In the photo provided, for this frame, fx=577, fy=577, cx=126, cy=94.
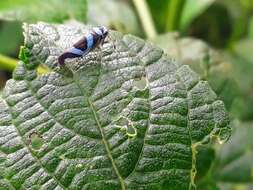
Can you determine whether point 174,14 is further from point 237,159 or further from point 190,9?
point 237,159

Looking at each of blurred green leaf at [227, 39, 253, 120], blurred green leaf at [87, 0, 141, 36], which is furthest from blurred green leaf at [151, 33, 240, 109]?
blurred green leaf at [227, 39, 253, 120]

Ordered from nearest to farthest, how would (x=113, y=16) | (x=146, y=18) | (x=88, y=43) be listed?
(x=88, y=43) < (x=146, y=18) < (x=113, y=16)

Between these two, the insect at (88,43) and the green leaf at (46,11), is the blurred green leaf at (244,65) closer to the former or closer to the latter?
the green leaf at (46,11)

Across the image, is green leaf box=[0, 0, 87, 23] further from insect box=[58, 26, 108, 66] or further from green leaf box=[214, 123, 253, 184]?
green leaf box=[214, 123, 253, 184]

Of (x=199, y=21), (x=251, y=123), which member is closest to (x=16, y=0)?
(x=251, y=123)

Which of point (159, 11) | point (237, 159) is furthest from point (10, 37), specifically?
point (237, 159)

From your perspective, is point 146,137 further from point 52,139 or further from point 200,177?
point 200,177
